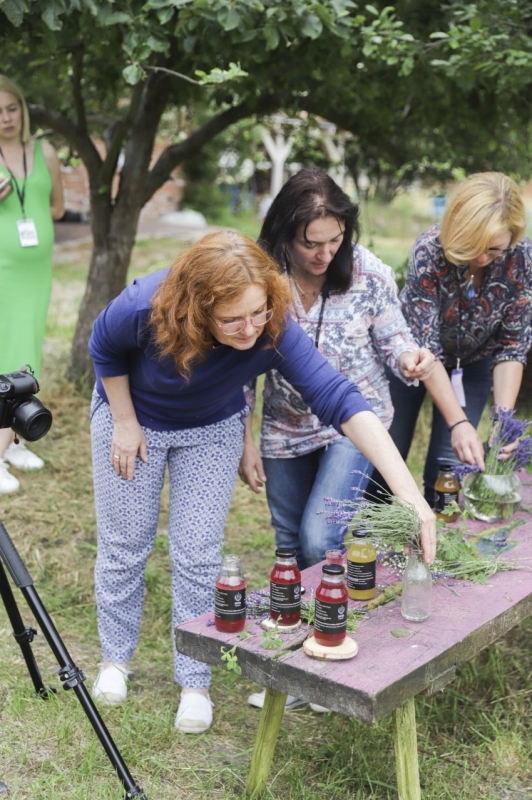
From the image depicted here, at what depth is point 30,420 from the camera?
241 cm

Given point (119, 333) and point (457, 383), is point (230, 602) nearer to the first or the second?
point (119, 333)

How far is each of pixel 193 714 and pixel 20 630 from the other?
23.3 inches

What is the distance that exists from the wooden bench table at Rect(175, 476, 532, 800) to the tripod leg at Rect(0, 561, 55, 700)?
57 cm

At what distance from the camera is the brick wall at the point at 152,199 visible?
16438 mm

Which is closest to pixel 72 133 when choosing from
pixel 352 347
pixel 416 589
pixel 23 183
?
pixel 23 183

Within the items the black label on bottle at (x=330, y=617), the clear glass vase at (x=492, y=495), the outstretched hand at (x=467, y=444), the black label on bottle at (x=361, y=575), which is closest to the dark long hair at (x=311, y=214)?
the outstretched hand at (x=467, y=444)

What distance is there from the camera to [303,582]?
2.68m

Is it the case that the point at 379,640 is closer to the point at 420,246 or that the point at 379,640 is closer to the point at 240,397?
the point at 240,397

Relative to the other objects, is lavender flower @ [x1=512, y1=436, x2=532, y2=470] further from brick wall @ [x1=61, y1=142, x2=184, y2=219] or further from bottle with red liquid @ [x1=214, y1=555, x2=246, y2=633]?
brick wall @ [x1=61, y1=142, x2=184, y2=219]

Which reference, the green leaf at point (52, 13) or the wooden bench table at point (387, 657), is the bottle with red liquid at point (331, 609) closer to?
the wooden bench table at point (387, 657)

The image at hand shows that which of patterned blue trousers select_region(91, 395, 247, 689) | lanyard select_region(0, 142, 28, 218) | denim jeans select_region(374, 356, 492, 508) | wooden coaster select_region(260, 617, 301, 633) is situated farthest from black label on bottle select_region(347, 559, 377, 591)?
lanyard select_region(0, 142, 28, 218)

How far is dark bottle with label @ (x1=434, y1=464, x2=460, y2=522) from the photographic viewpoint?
10.6 ft

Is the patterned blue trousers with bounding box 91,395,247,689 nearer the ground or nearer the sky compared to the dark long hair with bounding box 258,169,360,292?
nearer the ground

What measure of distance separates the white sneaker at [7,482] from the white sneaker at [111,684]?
167 cm
